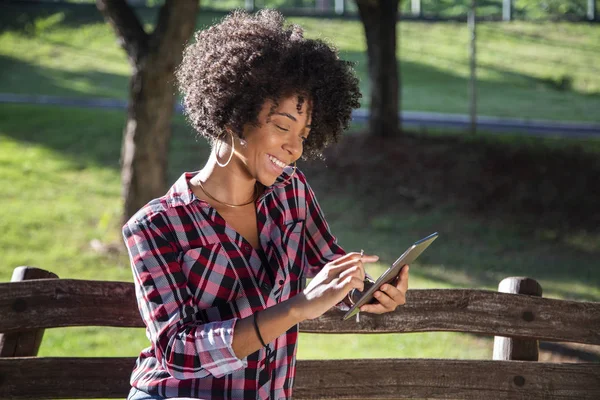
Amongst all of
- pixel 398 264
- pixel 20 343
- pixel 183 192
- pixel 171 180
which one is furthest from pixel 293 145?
pixel 171 180

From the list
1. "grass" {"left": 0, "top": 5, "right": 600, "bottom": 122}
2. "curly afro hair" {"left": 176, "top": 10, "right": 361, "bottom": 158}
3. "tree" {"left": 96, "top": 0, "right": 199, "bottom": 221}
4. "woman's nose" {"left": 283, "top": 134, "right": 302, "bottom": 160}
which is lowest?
"grass" {"left": 0, "top": 5, "right": 600, "bottom": 122}

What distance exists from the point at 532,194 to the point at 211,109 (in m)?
9.49

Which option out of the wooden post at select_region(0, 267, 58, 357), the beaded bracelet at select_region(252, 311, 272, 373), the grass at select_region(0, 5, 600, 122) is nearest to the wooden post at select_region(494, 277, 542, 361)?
the beaded bracelet at select_region(252, 311, 272, 373)

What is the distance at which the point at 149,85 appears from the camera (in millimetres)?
8859

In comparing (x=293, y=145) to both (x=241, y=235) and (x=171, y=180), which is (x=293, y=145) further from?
(x=171, y=180)

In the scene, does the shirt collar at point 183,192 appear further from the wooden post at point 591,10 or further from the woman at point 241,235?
the wooden post at point 591,10

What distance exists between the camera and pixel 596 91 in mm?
20531

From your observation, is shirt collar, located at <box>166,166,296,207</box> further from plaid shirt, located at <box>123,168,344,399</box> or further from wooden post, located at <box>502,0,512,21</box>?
wooden post, located at <box>502,0,512,21</box>

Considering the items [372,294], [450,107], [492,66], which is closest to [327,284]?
[372,294]

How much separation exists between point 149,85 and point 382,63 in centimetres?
550

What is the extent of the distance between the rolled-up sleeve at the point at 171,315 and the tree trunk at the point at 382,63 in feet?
36.7

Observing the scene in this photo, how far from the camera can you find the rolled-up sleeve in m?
2.44

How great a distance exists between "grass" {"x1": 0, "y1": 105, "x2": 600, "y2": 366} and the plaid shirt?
406 cm

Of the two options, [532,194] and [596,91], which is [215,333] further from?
[596,91]
